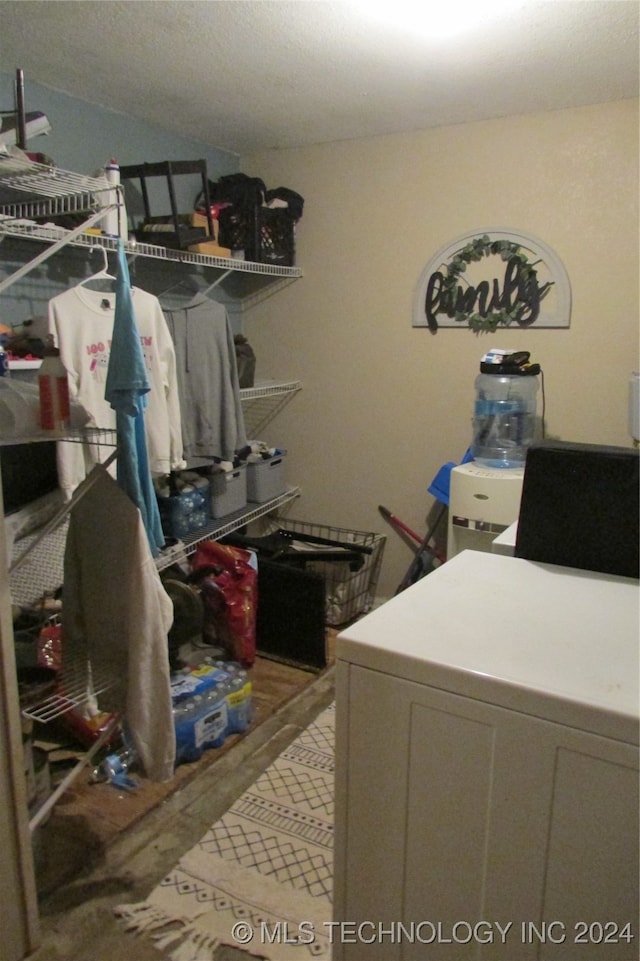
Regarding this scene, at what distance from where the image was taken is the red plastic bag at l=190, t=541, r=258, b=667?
268cm

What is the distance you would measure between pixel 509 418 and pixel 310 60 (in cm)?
161

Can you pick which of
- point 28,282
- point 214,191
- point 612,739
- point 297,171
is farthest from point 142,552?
point 297,171

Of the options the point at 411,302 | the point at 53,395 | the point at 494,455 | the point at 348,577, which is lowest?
the point at 348,577

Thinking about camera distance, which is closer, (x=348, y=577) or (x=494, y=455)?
(x=494, y=455)

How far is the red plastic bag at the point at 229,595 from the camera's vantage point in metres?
2.68

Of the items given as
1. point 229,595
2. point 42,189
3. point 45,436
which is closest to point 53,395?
point 45,436

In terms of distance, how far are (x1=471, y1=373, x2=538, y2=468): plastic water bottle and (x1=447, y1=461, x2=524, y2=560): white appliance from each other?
20 centimetres

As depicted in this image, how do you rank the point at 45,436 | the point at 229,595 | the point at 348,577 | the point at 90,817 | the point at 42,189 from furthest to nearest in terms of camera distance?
the point at 348,577, the point at 229,595, the point at 90,817, the point at 42,189, the point at 45,436

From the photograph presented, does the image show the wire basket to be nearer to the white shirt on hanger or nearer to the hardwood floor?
the hardwood floor

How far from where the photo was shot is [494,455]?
9.29 feet

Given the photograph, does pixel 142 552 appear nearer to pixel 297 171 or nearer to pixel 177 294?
pixel 177 294

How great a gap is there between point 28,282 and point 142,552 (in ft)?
4.53

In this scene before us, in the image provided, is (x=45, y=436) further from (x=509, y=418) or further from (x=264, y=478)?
(x=509, y=418)

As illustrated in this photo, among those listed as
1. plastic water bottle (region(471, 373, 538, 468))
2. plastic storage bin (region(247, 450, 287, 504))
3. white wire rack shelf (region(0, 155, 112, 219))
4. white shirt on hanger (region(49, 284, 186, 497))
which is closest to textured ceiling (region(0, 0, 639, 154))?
white wire rack shelf (region(0, 155, 112, 219))
